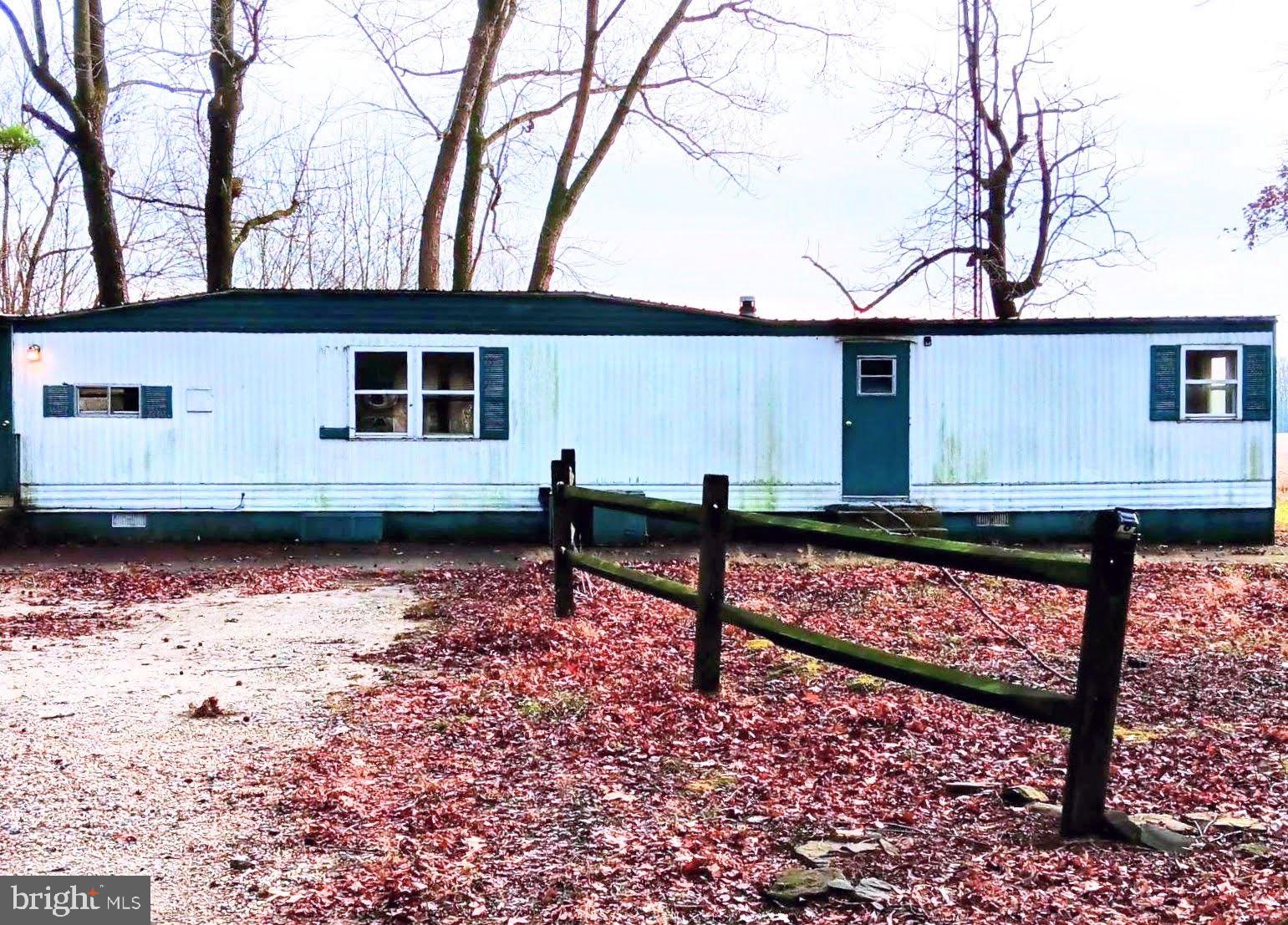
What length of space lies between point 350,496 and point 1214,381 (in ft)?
34.2

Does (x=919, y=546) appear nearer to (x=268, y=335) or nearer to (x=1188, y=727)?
(x=1188, y=727)

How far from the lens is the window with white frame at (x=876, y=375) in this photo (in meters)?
14.4

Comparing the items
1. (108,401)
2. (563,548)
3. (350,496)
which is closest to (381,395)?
(350,496)

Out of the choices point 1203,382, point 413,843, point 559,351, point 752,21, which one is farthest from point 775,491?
point 752,21

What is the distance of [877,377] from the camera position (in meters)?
14.4

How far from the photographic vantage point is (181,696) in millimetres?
5902

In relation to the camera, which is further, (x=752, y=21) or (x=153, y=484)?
(x=752, y=21)

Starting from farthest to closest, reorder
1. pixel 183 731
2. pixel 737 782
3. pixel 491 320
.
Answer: pixel 491 320, pixel 183 731, pixel 737 782

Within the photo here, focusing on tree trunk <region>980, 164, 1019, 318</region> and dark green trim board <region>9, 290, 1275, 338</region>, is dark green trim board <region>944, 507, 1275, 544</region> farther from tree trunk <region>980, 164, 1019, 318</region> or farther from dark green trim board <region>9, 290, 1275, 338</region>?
tree trunk <region>980, 164, 1019, 318</region>

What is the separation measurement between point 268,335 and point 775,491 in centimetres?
626

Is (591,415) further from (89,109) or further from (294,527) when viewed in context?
(89,109)

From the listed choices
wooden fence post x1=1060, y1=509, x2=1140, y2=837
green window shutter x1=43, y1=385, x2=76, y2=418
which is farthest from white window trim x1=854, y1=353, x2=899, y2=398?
wooden fence post x1=1060, y1=509, x2=1140, y2=837

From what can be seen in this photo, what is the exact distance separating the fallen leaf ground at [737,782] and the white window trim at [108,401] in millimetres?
7594

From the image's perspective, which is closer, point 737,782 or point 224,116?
point 737,782
